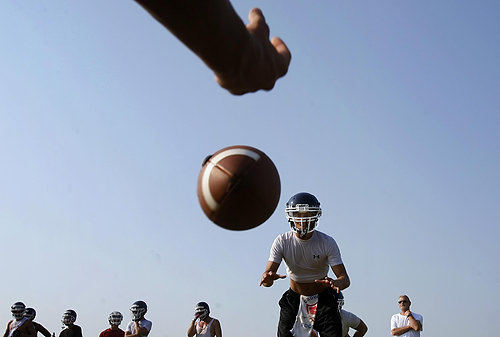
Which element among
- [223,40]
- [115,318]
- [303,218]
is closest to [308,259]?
[303,218]

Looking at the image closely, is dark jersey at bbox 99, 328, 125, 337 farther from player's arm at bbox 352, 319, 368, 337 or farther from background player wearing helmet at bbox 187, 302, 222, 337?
player's arm at bbox 352, 319, 368, 337

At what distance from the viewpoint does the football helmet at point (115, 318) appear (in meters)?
13.6

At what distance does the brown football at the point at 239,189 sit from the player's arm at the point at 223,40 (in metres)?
1.50

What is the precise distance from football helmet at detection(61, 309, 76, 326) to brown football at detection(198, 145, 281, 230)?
10.3 meters

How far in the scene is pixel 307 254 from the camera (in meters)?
7.94

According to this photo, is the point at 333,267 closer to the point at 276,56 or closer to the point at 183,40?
the point at 276,56

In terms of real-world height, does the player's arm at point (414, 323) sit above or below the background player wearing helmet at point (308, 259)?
above

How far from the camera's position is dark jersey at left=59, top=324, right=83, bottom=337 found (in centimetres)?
1382

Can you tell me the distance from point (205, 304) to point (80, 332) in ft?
9.98

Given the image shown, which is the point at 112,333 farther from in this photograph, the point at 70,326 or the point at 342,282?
the point at 342,282

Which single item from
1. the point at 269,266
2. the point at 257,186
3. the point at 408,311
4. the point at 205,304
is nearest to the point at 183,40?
the point at 257,186

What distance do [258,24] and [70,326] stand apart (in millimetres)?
12249

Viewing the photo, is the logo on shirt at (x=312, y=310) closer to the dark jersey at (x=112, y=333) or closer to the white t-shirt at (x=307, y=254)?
the white t-shirt at (x=307, y=254)

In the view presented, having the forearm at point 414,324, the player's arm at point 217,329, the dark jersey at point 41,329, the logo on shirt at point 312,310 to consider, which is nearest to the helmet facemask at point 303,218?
the logo on shirt at point 312,310
